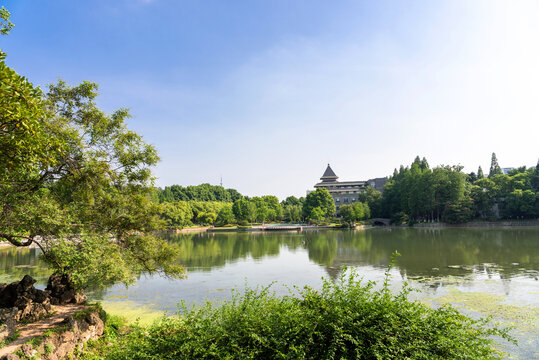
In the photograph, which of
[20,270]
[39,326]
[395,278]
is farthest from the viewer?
[20,270]

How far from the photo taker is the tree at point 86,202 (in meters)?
7.36

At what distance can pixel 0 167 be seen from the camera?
4625 mm

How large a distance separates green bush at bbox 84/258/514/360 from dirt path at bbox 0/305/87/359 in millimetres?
3364

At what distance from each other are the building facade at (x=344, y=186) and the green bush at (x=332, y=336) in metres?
85.7

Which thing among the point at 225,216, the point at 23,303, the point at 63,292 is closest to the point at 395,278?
the point at 63,292

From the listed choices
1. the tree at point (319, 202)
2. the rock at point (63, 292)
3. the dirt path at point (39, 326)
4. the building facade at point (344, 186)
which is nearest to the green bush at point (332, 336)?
the dirt path at point (39, 326)

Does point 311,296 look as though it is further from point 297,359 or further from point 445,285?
point 445,285

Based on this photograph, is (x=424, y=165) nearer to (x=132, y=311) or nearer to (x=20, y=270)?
(x=132, y=311)

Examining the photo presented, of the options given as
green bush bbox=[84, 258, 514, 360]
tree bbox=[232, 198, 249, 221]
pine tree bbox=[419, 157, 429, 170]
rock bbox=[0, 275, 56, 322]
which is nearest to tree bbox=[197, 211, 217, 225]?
tree bbox=[232, 198, 249, 221]

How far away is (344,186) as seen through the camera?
9138cm

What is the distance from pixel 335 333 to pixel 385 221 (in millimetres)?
65418

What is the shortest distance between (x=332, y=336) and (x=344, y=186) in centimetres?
9001

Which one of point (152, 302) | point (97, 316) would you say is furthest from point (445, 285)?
point (97, 316)

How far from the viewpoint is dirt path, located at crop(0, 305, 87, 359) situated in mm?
6025
